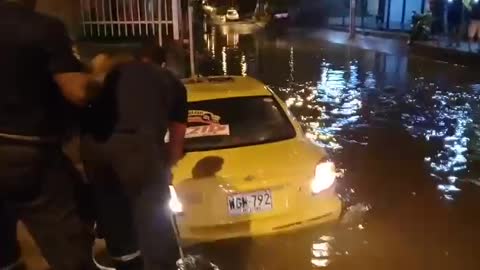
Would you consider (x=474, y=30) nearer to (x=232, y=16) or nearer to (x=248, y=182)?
(x=248, y=182)

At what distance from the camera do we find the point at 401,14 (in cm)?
3069

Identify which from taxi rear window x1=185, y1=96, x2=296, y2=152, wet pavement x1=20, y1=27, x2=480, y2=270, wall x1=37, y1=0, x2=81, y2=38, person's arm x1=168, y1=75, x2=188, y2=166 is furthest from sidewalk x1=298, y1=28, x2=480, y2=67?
person's arm x1=168, y1=75, x2=188, y2=166

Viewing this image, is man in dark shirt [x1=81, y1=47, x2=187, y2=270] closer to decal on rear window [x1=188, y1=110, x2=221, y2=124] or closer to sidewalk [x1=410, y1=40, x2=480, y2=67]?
decal on rear window [x1=188, y1=110, x2=221, y2=124]

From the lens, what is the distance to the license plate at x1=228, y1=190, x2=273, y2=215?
4777mm

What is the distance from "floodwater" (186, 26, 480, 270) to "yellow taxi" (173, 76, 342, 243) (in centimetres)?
27

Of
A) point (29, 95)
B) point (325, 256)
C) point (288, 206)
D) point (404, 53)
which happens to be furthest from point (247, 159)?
point (404, 53)

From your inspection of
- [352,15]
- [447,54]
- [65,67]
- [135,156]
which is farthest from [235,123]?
[352,15]

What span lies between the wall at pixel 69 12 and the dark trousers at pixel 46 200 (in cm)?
755

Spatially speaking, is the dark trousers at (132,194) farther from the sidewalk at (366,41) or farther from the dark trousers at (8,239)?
the sidewalk at (366,41)

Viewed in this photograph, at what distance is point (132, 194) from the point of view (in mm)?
3650

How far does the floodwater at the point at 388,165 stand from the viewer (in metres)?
5.37

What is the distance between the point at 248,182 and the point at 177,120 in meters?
1.13

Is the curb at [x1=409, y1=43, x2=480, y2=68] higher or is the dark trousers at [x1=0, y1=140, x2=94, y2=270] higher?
the dark trousers at [x1=0, y1=140, x2=94, y2=270]

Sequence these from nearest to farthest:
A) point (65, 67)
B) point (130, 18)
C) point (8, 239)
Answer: point (65, 67)
point (8, 239)
point (130, 18)
